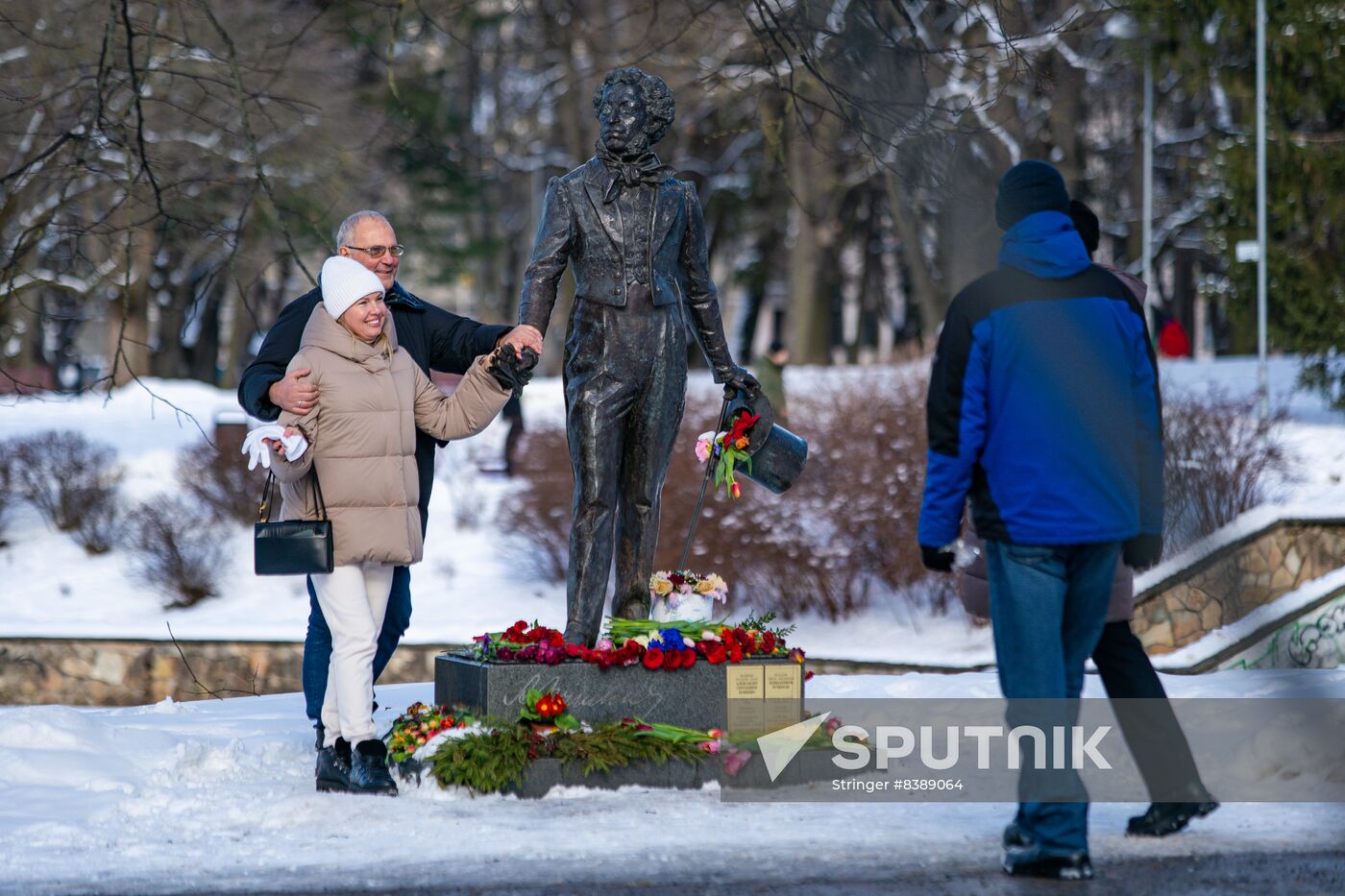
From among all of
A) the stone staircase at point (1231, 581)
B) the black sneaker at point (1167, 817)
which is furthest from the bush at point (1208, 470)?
the black sneaker at point (1167, 817)

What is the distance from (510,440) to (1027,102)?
1164cm

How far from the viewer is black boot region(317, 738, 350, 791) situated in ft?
20.8

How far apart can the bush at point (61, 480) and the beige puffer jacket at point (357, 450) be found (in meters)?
15.7

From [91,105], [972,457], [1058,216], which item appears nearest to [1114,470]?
[972,457]

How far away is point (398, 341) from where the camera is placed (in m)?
6.89

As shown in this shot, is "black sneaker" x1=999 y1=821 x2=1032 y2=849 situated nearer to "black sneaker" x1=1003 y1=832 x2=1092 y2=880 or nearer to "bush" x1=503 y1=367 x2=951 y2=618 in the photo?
"black sneaker" x1=1003 y1=832 x2=1092 y2=880

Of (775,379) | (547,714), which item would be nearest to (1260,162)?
(775,379)

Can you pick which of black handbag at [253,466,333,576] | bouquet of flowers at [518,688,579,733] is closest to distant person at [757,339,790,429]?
bouquet of flowers at [518,688,579,733]

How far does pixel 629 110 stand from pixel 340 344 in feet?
5.23

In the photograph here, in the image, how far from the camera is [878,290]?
4291cm

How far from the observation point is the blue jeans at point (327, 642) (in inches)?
273

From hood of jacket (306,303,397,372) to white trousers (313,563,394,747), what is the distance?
→ 0.74 metres

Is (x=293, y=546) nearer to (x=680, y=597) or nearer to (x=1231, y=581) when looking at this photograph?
(x=680, y=597)

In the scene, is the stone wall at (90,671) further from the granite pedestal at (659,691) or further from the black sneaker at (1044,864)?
the black sneaker at (1044,864)
